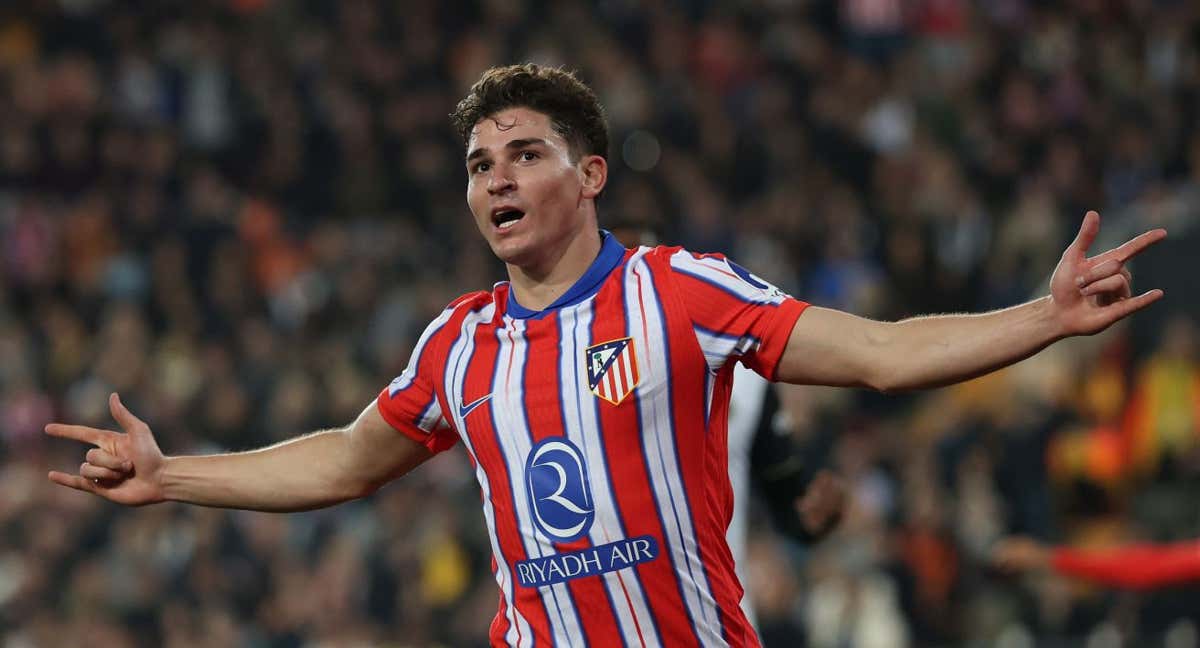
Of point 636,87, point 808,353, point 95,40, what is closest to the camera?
point 808,353

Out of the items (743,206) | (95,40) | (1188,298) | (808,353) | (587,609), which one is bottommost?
(587,609)

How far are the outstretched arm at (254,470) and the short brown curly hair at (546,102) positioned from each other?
2.81 ft

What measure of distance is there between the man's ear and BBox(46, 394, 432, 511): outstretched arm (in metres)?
0.81

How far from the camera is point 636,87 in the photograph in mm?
15555

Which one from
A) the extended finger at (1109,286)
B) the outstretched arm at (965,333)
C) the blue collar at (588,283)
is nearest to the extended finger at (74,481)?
the blue collar at (588,283)

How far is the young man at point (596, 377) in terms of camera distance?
4.10 meters

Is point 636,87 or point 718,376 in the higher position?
point 636,87

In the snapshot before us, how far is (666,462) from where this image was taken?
4137 millimetres

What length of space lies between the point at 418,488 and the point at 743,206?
3873 millimetres

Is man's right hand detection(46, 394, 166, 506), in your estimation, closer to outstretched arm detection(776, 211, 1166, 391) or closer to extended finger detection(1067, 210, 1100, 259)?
outstretched arm detection(776, 211, 1166, 391)

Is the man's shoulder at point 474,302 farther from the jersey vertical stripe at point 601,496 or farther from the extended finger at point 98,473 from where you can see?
the extended finger at point 98,473

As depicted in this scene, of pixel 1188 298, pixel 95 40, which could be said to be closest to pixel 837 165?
pixel 1188 298

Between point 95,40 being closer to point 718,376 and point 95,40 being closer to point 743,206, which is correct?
point 743,206

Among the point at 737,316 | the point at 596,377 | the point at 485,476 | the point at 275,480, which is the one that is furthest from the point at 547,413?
the point at 275,480
